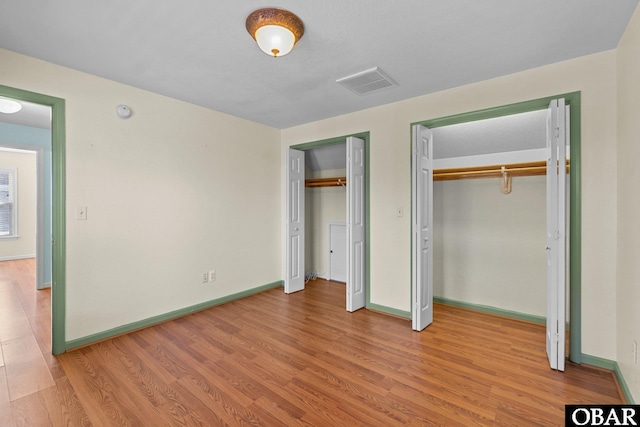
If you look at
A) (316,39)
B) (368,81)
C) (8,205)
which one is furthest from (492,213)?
(8,205)

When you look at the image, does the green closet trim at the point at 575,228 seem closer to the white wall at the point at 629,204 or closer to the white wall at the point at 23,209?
the white wall at the point at 629,204

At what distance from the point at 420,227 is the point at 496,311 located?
58.2 inches

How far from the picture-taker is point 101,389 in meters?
1.98

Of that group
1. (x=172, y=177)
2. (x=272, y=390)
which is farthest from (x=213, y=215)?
(x=272, y=390)

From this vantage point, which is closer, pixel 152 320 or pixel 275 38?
pixel 275 38

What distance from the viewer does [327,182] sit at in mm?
4582

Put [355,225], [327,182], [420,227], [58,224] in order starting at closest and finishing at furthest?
[58,224], [420,227], [355,225], [327,182]

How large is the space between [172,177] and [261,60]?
1.70 meters

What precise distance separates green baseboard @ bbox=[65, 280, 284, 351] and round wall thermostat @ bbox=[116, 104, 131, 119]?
2062 mm

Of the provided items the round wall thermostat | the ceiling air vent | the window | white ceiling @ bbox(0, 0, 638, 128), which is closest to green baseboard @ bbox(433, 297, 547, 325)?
white ceiling @ bbox(0, 0, 638, 128)

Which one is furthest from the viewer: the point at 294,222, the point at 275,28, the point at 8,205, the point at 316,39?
the point at 8,205

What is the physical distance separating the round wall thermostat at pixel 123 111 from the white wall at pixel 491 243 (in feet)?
11.8

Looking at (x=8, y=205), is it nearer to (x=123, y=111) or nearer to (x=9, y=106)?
(x=9, y=106)

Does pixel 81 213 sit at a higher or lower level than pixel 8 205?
lower
